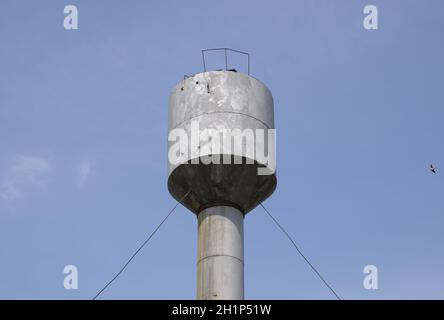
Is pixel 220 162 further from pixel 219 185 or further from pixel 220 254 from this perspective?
pixel 220 254

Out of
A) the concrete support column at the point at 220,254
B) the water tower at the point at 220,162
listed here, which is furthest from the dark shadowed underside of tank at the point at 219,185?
the concrete support column at the point at 220,254

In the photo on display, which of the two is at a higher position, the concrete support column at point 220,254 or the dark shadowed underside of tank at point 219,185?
the dark shadowed underside of tank at point 219,185

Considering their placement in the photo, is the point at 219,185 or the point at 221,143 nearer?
the point at 221,143

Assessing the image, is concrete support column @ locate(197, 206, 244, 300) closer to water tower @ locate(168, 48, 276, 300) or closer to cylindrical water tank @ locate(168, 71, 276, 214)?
water tower @ locate(168, 48, 276, 300)

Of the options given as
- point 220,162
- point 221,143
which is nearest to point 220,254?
point 220,162

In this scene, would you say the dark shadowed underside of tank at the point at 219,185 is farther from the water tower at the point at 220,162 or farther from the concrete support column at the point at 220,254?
the concrete support column at the point at 220,254

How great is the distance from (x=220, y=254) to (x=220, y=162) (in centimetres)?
275

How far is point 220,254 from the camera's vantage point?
77.5ft

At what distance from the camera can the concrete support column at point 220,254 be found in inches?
910
